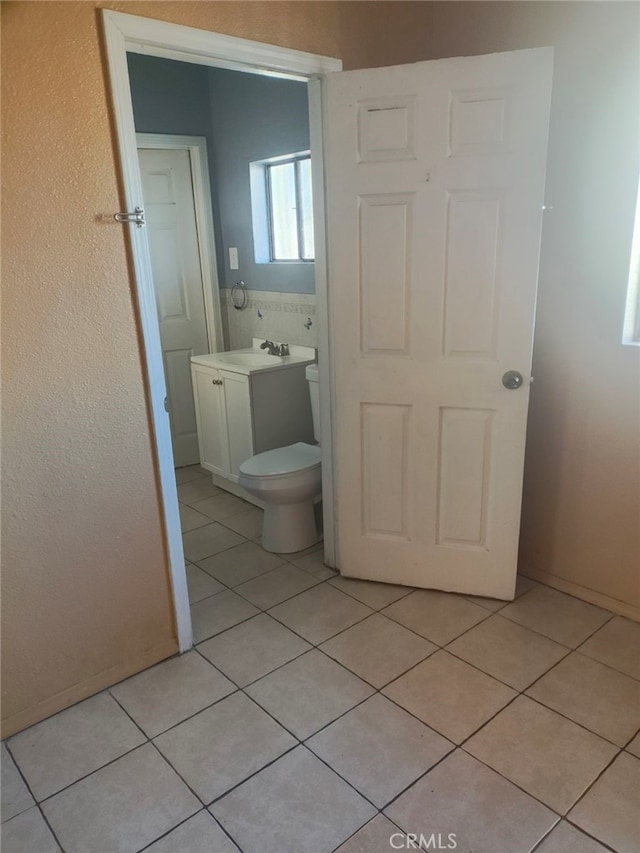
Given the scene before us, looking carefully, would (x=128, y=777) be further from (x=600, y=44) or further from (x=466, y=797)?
(x=600, y=44)

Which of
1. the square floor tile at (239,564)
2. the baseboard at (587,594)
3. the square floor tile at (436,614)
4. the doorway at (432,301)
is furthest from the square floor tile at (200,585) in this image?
the baseboard at (587,594)

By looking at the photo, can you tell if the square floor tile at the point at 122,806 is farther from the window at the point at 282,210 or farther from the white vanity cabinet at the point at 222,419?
the window at the point at 282,210

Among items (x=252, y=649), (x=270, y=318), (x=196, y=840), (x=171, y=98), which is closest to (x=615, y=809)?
(x=196, y=840)

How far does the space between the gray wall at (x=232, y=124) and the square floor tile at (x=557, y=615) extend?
6.30ft

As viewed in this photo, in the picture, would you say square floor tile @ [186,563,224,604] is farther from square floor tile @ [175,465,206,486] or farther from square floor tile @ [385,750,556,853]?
square floor tile @ [385,750,556,853]

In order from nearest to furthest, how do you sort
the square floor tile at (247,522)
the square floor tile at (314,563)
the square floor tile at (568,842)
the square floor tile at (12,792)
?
1. the square floor tile at (568,842)
2. the square floor tile at (12,792)
3. the square floor tile at (314,563)
4. the square floor tile at (247,522)

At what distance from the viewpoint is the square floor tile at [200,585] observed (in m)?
2.51

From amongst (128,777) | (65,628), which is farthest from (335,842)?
(65,628)

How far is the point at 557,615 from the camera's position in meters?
2.31

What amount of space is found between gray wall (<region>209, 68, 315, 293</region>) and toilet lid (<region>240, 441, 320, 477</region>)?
36.9 inches

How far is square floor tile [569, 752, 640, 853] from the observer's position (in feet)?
4.76

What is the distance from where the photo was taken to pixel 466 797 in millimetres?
1563

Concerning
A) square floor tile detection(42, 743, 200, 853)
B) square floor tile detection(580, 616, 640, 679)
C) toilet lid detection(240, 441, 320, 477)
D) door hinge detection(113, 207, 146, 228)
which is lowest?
square floor tile detection(42, 743, 200, 853)

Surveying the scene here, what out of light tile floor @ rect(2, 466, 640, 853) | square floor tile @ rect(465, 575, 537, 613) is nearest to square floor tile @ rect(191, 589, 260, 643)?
light tile floor @ rect(2, 466, 640, 853)
